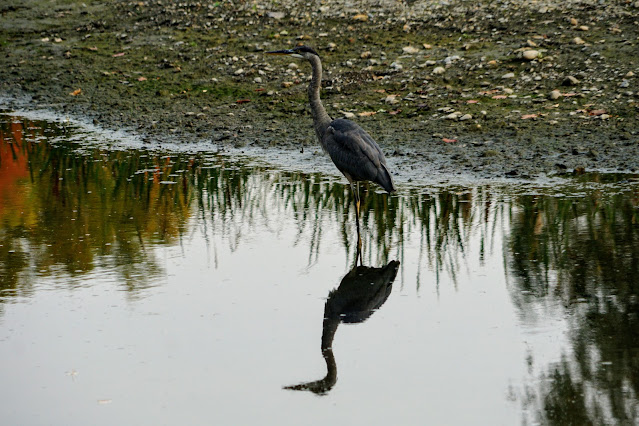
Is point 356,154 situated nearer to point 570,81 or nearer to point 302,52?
point 302,52

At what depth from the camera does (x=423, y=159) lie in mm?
9711

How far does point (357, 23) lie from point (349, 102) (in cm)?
270

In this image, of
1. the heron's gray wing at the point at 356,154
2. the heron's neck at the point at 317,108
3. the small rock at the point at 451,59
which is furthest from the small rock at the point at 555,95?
the heron's gray wing at the point at 356,154

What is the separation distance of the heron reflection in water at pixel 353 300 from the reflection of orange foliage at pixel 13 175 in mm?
3241

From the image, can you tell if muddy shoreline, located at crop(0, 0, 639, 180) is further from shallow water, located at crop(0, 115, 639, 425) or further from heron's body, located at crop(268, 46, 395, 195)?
shallow water, located at crop(0, 115, 639, 425)

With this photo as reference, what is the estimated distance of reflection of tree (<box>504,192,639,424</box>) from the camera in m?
4.29

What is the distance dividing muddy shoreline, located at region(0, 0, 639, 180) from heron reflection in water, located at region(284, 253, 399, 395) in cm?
294

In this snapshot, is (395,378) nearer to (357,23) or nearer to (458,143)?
(458,143)

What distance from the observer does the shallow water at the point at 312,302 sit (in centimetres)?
437

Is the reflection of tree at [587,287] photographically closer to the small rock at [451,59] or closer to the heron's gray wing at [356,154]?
the heron's gray wing at [356,154]

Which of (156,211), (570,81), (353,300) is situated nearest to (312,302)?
(353,300)

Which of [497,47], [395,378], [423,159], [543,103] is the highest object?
[497,47]

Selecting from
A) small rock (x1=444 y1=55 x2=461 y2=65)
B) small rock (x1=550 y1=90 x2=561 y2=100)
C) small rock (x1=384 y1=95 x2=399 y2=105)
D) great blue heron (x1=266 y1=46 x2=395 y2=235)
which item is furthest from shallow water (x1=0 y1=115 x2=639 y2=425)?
small rock (x1=444 y1=55 x2=461 y2=65)

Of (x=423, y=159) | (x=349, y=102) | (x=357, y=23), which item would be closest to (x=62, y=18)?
(x=357, y=23)
